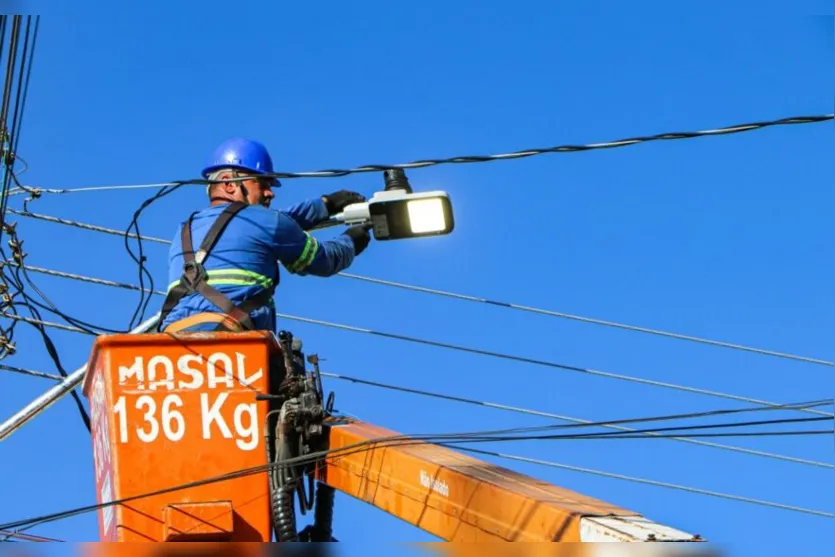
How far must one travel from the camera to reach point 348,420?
8141 mm

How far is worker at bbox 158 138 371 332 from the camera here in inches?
322

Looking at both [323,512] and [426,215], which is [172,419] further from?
[426,215]

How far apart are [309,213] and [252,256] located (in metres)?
0.94

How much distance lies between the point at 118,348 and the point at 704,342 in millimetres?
4234

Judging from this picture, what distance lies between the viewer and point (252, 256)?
8383 millimetres

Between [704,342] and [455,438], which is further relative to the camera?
[704,342]

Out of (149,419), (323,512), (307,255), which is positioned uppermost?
(307,255)

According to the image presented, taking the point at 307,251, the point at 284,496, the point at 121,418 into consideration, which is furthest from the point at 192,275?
the point at 284,496

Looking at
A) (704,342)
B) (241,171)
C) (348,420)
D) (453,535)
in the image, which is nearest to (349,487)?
(348,420)

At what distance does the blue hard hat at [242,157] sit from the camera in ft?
30.3

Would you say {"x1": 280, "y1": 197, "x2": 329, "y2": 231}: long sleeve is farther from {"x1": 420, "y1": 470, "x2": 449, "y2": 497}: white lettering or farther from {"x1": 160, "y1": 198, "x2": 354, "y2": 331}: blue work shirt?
{"x1": 420, "y1": 470, "x2": 449, "y2": 497}: white lettering

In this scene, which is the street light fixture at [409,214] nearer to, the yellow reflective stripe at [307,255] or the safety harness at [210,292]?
the yellow reflective stripe at [307,255]

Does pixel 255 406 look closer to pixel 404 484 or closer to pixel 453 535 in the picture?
pixel 404 484

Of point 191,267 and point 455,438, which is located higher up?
point 191,267
